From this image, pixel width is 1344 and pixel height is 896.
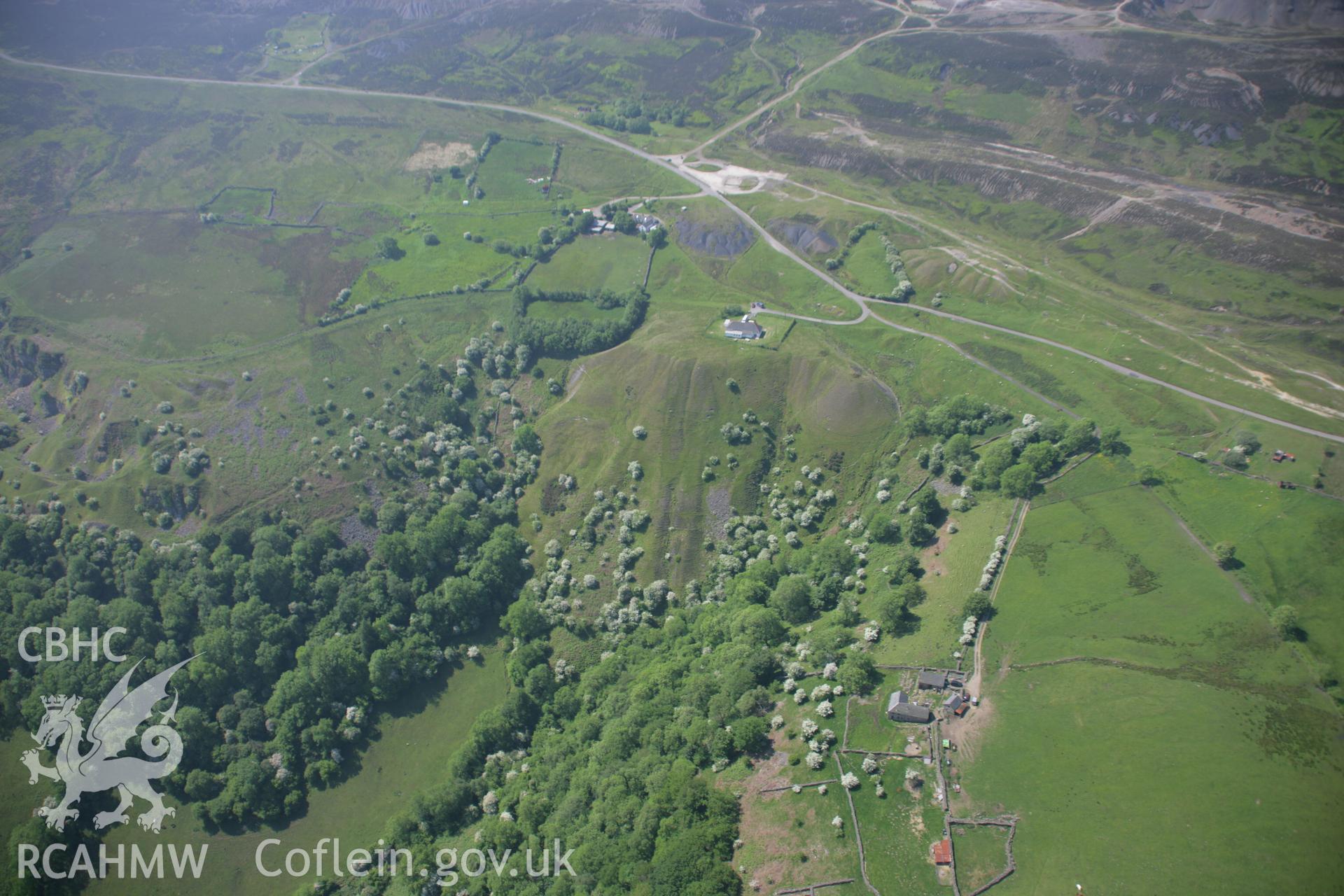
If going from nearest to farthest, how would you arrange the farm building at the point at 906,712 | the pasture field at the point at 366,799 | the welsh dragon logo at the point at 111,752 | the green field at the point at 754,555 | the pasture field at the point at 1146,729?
the pasture field at the point at 1146,729 < the green field at the point at 754,555 < the farm building at the point at 906,712 < the pasture field at the point at 366,799 < the welsh dragon logo at the point at 111,752

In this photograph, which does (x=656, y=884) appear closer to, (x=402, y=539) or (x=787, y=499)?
(x=787, y=499)

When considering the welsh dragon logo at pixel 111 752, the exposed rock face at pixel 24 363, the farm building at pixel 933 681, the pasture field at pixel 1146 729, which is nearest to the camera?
the pasture field at pixel 1146 729

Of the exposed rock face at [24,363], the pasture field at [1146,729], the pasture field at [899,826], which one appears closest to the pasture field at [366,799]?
the pasture field at [899,826]

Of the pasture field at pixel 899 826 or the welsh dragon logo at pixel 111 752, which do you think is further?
the welsh dragon logo at pixel 111 752

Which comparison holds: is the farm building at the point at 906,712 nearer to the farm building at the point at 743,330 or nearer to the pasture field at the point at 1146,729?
the pasture field at the point at 1146,729

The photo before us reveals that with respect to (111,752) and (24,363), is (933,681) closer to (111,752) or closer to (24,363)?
(111,752)

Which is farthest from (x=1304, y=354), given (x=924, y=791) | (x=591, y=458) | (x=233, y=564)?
(x=233, y=564)
